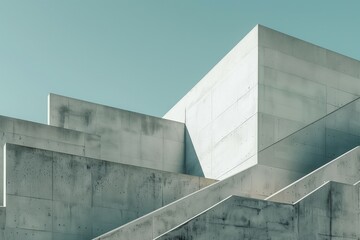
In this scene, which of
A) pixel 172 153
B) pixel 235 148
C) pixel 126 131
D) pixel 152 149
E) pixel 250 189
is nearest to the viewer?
pixel 250 189

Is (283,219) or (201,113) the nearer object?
(283,219)

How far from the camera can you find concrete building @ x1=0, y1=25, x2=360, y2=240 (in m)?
14.7

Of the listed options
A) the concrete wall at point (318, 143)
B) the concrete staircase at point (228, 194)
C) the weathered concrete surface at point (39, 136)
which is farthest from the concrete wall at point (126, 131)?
the concrete staircase at point (228, 194)

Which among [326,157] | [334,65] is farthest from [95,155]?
[334,65]

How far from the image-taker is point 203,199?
53.0 ft

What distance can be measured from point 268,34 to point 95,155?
710cm

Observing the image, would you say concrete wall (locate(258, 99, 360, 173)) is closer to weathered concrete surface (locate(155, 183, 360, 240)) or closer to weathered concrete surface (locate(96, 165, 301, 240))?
weathered concrete surface (locate(96, 165, 301, 240))

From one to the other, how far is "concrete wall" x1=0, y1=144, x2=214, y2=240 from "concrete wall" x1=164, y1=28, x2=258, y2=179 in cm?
465

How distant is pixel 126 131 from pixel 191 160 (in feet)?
9.42

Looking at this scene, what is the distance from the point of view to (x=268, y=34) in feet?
69.1

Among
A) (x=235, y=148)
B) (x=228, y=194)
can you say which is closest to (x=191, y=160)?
(x=235, y=148)

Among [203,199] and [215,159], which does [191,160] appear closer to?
[215,159]

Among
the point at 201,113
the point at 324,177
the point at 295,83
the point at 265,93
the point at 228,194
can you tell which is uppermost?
the point at 295,83

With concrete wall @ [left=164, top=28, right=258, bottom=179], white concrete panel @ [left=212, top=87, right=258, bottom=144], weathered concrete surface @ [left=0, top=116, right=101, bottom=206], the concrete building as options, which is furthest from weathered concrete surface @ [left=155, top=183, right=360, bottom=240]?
weathered concrete surface @ [left=0, top=116, right=101, bottom=206]
